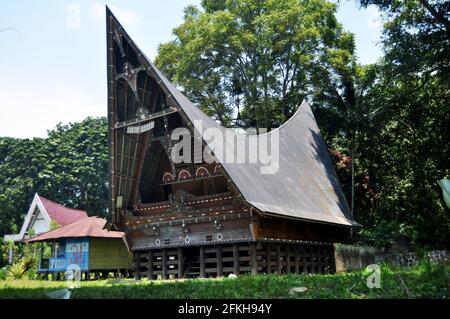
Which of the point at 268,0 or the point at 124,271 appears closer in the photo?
the point at 124,271

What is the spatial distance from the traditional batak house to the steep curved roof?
0.06 m

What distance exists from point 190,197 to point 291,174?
4.85m

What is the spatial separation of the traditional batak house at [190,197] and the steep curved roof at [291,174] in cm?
6

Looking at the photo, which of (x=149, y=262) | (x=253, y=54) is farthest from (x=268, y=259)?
(x=253, y=54)

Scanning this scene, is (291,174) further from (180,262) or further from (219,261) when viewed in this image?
(180,262)

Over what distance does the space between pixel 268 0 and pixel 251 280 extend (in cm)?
2457

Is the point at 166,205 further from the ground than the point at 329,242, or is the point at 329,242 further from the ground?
the point at 166,205

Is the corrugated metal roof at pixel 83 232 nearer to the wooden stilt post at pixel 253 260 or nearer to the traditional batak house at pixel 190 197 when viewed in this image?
the traditional batak house at pixel 190 197

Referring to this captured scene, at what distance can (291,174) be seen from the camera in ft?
65.7

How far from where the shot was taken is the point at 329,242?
2066 centimetres
